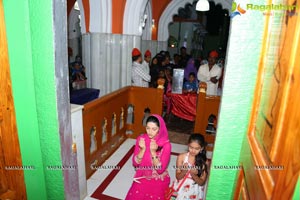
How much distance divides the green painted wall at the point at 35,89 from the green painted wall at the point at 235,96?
1384mm

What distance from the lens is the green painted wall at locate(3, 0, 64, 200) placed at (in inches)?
71.0

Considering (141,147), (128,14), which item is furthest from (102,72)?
(141,147)

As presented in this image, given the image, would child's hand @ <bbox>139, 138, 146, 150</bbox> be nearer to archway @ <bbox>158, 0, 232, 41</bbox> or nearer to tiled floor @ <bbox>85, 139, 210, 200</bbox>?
tiled floor @ <bbox>85, 139, 210, 200</bbox>

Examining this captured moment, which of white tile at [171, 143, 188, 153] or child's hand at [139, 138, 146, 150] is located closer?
child's hand at [139, 138, 146, 150]

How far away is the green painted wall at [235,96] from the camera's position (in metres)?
1.43

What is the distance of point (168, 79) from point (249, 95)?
4.50 m

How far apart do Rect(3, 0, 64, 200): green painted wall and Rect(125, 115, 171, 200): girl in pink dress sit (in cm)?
94

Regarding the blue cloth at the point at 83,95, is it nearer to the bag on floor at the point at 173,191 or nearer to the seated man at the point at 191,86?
the seated man at the point at 191,86

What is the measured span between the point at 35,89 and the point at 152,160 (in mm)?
1531

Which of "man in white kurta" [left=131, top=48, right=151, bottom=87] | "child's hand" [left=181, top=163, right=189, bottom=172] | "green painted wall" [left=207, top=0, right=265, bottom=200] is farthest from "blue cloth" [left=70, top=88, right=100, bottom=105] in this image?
"green painted wall" [left=207, top=0, right=265, bottom=200]

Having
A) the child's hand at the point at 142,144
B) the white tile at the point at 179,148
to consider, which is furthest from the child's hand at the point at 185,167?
the white tile at the point at 179,148

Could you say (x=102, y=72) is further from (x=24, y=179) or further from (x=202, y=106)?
(x=24, y=179)

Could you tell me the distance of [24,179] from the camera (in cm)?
211

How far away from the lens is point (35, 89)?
1990mm
